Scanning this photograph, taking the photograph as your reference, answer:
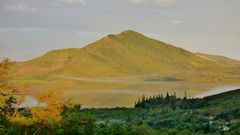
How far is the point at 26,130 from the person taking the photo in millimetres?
46594

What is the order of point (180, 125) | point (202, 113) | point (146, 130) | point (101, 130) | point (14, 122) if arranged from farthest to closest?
1. point (202, 113)
2. point (180, 125)
3. point (146, 130)
4. point (101, 130)
5. point (14, 122)

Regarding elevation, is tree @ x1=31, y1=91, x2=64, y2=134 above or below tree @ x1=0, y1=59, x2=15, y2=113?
below

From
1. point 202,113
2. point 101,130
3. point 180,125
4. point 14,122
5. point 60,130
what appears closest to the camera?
point 14,122

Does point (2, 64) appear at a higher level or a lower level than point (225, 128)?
higher

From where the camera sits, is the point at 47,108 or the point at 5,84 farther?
the point at 47,108

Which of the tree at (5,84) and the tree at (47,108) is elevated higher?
the tree at (5,84)

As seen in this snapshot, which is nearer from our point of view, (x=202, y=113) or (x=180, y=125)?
(x=180, y=125)

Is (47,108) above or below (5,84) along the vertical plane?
below

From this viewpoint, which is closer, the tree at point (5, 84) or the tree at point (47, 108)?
the tree at point (5, 84)

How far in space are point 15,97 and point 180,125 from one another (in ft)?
394

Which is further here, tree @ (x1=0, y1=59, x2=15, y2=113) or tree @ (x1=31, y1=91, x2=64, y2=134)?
tree @ (x1=31, y1=91, x2=64, y2=134)

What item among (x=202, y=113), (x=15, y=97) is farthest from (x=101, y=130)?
(x=202, y=113)

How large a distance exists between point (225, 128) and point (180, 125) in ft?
62.0

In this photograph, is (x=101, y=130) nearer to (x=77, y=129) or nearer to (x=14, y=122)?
(x=77, y=129)
